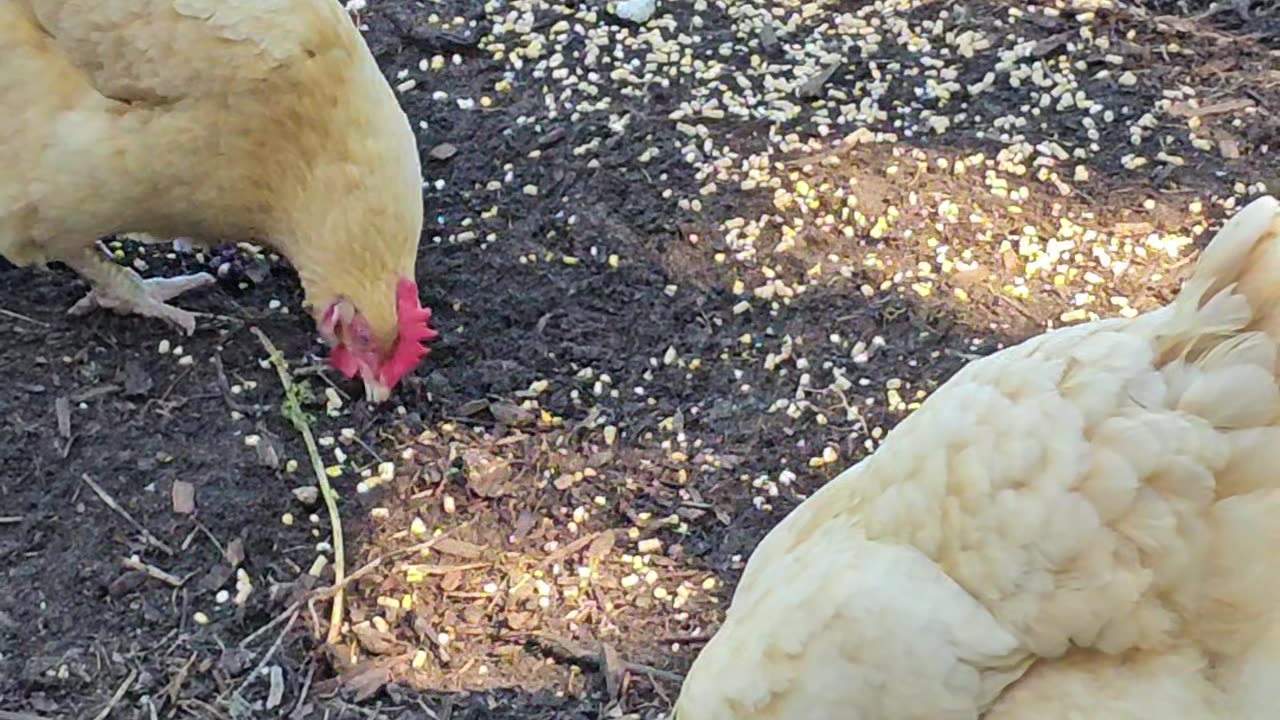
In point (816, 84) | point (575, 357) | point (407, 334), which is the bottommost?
point (575, 357)

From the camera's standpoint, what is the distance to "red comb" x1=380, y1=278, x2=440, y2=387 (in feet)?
10.9

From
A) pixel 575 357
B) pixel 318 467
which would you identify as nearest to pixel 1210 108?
pixel 575 357

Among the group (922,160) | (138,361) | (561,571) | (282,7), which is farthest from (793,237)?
(138,361)

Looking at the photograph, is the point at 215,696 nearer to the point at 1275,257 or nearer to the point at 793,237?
the point at 793,237

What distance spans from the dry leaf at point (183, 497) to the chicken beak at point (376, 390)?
0.46 m

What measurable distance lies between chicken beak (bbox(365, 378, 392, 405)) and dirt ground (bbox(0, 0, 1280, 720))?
1.9 inches

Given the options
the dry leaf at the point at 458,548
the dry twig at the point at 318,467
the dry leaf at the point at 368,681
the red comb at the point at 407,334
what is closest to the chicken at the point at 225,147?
the red comb at the point at 407,334

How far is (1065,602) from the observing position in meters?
1.74

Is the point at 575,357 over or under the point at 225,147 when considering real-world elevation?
under

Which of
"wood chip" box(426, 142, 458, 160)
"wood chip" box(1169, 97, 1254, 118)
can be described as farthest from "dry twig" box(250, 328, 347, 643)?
"wood chip" box(1169, 97, 1254, 118)

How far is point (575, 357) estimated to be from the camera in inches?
138

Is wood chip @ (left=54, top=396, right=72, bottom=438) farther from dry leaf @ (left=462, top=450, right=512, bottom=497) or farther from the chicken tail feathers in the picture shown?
the chicken tail feathers

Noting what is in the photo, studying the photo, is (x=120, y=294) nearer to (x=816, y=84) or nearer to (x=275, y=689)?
(x=275, y=689)

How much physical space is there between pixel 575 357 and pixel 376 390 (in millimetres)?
498
